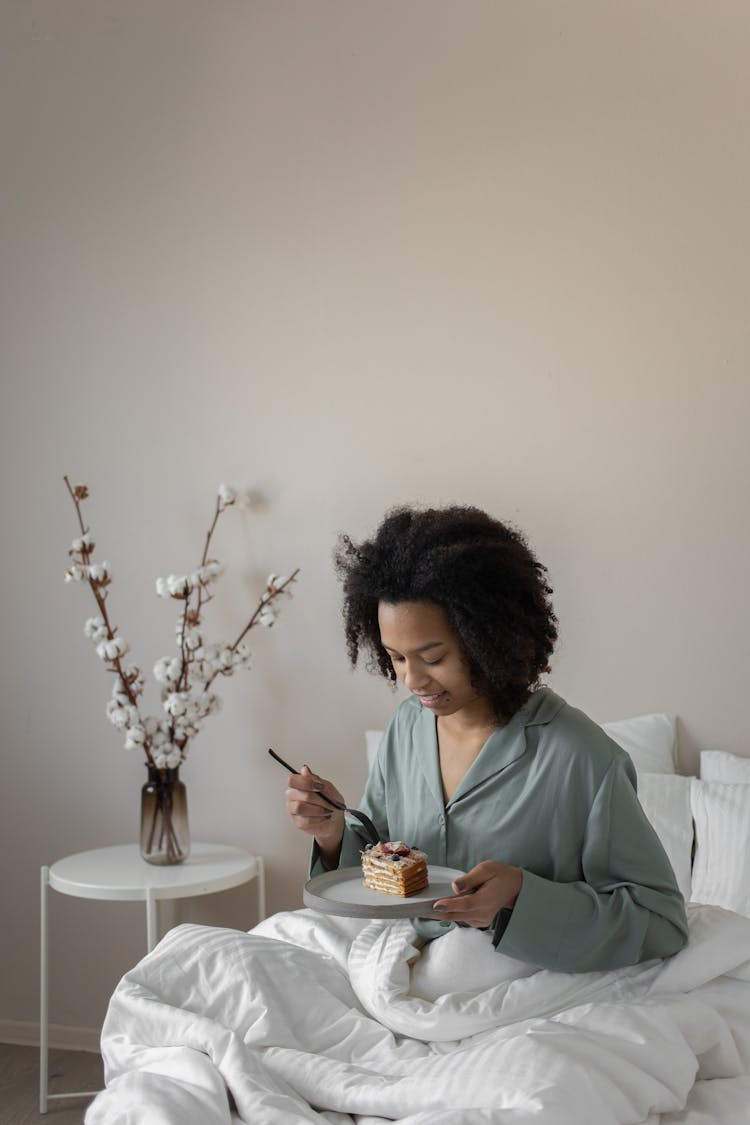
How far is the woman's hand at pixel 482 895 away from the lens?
142 cm

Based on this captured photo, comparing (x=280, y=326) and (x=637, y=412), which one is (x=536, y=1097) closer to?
(x=637, y=412)

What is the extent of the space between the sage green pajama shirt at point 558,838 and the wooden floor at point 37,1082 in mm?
1446

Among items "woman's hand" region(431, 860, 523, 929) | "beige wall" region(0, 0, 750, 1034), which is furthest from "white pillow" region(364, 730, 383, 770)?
"woman's hand" region(431, 860, 523, 929)

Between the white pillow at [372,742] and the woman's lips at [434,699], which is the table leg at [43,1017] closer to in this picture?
the white pillow at [372,742]

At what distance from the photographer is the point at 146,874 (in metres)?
2.66

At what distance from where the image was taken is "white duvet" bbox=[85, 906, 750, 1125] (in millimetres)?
1276

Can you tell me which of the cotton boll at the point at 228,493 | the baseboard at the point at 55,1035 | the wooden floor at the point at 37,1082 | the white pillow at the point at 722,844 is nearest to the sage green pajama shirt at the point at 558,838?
the white pillow at the point at 722,844

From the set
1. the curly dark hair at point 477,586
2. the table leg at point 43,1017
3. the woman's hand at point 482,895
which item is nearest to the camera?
the woman's hand at point 482,895

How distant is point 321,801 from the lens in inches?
69.4

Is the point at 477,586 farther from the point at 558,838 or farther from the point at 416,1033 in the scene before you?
the point at 416,1033

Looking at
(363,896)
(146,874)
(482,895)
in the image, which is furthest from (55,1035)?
(482,895)

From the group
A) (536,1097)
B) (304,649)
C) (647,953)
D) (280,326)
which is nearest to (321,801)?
(647,953)

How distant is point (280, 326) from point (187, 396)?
1.02ft

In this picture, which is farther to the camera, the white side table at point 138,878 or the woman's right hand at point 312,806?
the white side table at point 138,878
